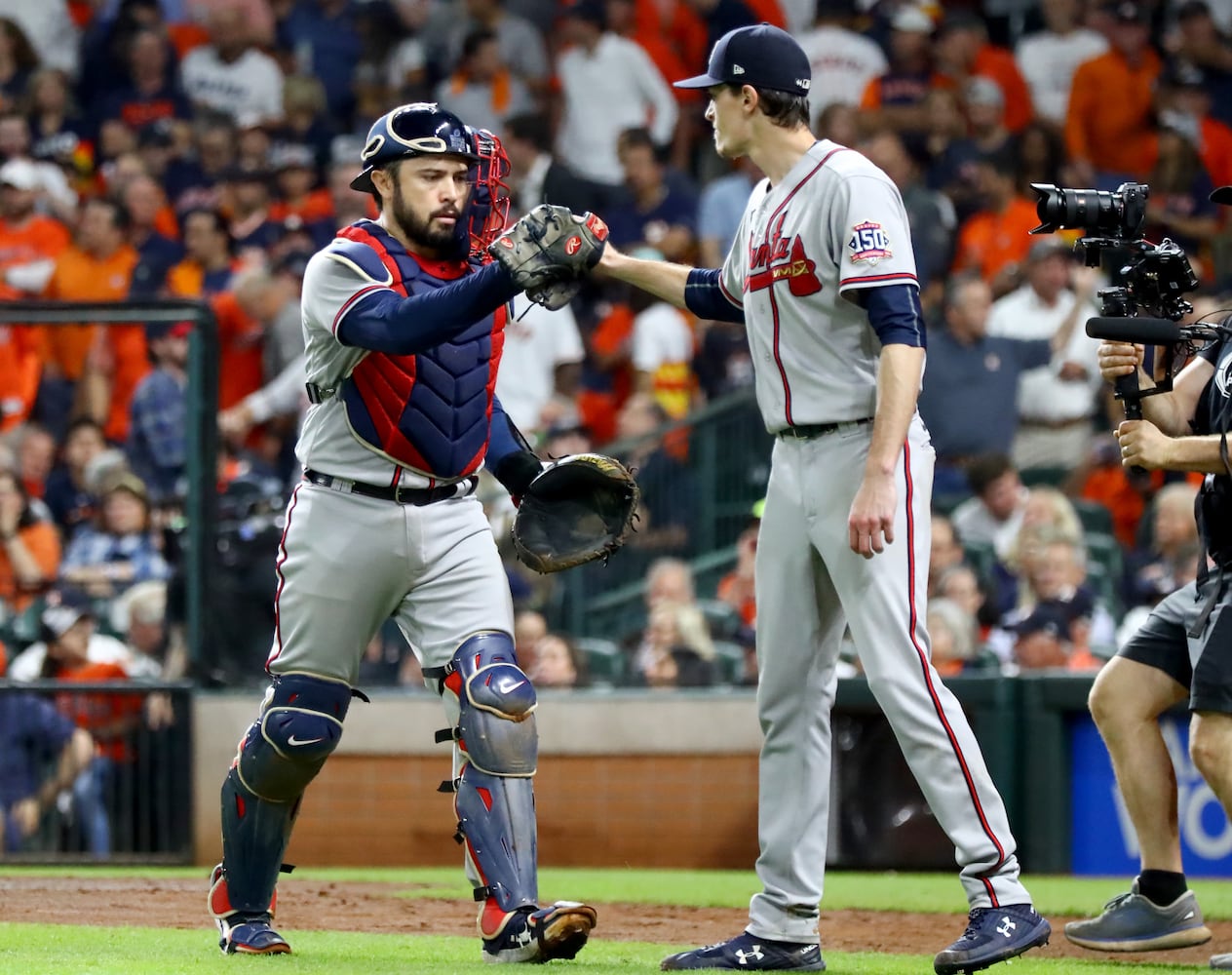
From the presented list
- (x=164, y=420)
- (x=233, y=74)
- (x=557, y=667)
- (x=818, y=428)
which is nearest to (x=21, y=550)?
(x=164, y=420)

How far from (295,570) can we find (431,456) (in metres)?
0.47

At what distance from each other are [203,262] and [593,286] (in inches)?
100

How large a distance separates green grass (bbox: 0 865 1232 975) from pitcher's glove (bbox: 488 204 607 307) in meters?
1.63

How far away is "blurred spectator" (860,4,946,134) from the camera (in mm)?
12742

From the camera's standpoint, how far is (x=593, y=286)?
12375 mm

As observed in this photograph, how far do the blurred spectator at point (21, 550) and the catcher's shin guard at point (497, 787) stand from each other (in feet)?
15.8

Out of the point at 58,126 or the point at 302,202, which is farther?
the point at 58,126

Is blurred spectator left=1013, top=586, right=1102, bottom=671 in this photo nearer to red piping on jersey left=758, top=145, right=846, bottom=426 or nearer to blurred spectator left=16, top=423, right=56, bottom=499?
red piping on jersey left=758, top=145, right=846, bottom=426

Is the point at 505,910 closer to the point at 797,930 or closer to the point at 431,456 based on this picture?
the point at 797,930

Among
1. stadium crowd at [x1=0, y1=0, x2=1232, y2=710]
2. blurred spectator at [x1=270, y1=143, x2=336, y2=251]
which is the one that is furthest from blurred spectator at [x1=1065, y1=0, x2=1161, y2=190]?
blurred spectator at [x1=270, y1=143, x2=336, y2=251]

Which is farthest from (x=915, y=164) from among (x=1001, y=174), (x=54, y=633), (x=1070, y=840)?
(x=54, y=633)

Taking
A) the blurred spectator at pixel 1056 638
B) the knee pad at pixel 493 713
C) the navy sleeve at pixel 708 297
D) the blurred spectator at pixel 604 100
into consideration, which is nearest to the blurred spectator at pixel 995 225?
the blurred spectator at pixel 604 100

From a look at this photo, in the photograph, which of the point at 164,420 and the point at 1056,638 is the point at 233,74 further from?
the point at 1056,638

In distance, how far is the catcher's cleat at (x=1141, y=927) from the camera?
5.39m
